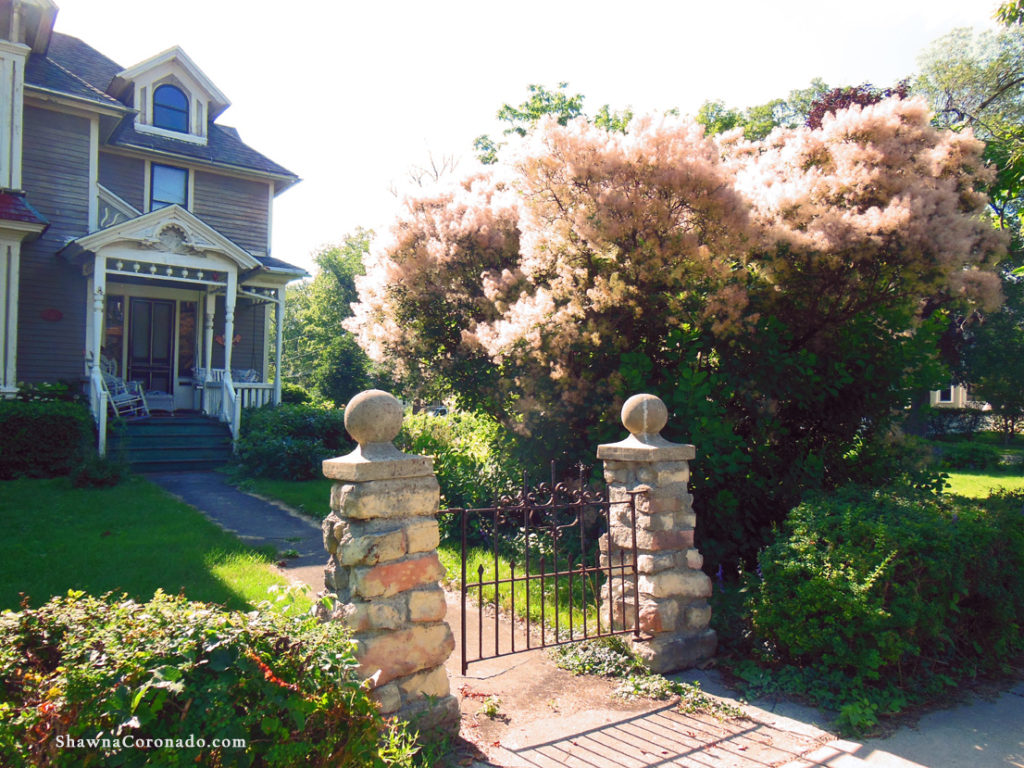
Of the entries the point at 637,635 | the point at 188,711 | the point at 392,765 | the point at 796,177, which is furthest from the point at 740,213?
the point at 188,711

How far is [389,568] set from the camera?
3295 mm

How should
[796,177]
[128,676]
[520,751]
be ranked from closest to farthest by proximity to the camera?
[128,676], [520,751], [796,177]

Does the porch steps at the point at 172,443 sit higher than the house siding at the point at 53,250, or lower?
lower

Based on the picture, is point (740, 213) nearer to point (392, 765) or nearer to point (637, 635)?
point (637, 635)

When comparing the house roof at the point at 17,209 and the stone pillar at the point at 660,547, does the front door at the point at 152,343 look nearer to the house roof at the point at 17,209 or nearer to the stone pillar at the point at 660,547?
the house roof at the point at 17,209

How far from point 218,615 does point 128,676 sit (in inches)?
14.3

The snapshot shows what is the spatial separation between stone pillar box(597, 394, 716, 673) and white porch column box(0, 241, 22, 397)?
1165 centimetres

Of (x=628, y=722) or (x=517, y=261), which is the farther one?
(x=517, y=261)

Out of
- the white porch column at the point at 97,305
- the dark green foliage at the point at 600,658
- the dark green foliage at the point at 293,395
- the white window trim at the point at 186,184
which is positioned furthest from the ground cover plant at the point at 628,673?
the dark green foliage at the point at 293,395

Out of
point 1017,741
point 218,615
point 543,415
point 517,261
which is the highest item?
point 517,261

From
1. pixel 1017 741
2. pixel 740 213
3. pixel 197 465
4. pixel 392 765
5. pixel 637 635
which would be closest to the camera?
pixel 392 765

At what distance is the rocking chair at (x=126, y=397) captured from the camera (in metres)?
13.0

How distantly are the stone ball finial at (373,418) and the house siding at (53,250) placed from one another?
480 inches

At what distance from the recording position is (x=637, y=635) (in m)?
4.44
